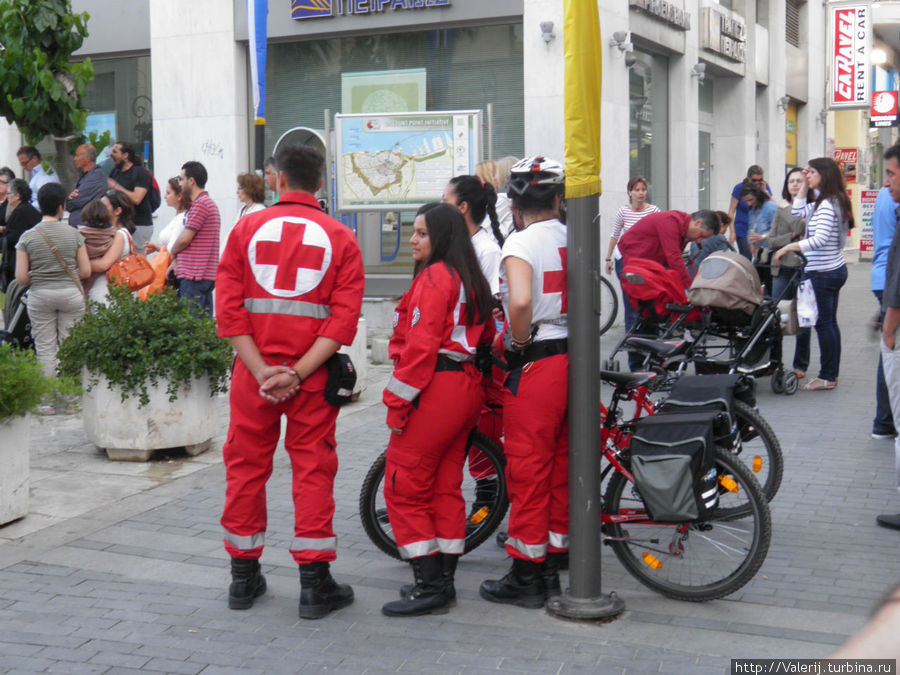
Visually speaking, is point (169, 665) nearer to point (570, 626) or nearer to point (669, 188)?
point (570, 626)

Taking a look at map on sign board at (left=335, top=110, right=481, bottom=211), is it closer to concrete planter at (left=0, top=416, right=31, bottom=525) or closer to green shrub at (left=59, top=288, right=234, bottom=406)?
green shrub at (left=59, top=288, right=234, bottom=406)

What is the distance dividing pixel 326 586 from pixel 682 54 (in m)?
14.4

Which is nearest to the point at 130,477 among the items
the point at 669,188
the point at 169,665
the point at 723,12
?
the point at 169,665

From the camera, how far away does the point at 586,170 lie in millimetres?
4480

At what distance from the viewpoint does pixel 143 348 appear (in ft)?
23.7

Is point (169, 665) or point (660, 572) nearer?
point (169, 665)

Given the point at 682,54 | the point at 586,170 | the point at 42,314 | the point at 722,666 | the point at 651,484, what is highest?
the point at 682,54

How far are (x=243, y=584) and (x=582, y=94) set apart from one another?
2475 millimetres

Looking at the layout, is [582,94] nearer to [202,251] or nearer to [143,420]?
[143,420]

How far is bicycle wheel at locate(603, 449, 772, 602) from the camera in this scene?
4703mm

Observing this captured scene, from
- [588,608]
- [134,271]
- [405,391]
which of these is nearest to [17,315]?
[134,271]

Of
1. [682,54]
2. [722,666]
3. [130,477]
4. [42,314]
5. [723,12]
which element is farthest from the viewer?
[723,12]

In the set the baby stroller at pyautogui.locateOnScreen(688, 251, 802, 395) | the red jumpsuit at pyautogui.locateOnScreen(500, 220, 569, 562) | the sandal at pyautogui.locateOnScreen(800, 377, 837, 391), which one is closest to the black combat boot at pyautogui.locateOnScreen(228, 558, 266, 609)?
the red jumpsuit at pyautogui.locateOnScreen(500, 220, 569, 562)

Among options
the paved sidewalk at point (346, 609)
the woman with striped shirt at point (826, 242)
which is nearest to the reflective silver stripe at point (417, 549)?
the paved sidewalk at point (346, 609)
